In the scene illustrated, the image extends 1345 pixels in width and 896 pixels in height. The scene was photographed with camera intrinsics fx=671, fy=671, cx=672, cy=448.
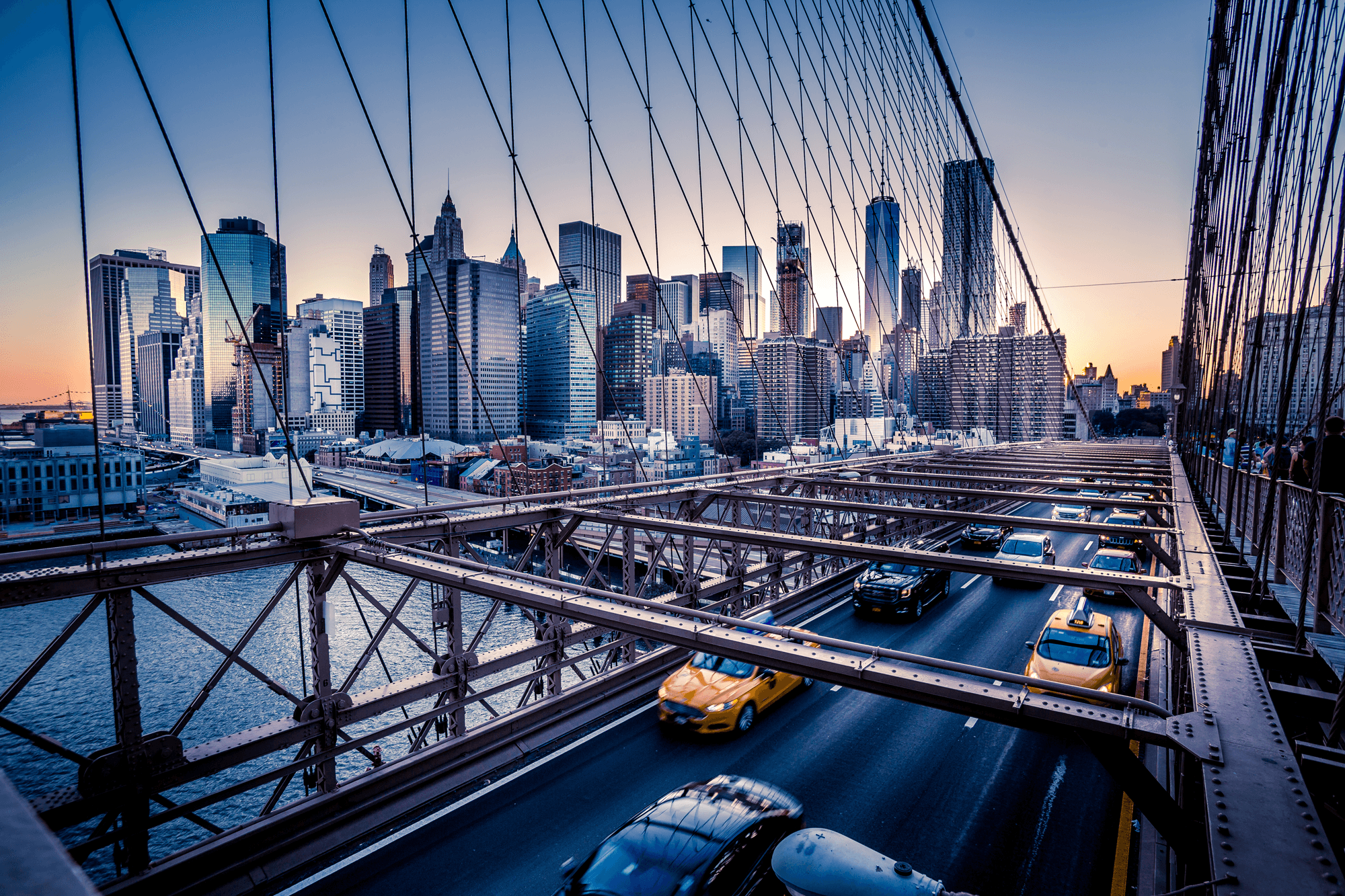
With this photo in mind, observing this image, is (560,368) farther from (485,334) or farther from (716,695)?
(716,695)

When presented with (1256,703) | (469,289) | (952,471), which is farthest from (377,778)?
(469,289)

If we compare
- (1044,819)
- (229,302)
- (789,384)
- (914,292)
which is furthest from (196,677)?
(914,292)

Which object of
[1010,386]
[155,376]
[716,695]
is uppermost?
[1010,386]

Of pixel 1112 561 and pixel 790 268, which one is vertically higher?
pixel 790 268

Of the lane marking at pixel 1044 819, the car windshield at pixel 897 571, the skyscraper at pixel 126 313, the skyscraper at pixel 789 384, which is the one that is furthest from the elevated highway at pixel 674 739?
the skyscraper at pixel 789 384

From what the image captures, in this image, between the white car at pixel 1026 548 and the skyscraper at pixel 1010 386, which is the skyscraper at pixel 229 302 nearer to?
the white car at pixel 1026 548

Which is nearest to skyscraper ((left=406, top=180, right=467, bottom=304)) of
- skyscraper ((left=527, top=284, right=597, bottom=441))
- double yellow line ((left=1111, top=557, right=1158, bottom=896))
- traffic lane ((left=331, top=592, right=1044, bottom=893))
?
skyscraper ((left=527, top=284, right=597, bottom=441))
